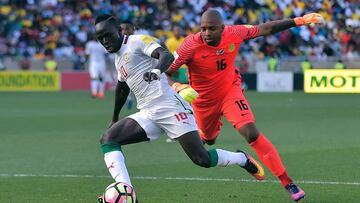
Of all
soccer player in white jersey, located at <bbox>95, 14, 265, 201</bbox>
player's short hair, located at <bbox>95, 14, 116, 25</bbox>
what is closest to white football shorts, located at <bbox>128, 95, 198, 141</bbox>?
soccer player in white jersey, located at <bbox>95, 14, 265, 201</bbox>

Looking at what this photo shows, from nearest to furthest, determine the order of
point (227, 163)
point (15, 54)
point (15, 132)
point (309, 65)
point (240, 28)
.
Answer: point (227, 163), point (240, 28), point (15, 132), point (309, 65), point (15, 54)

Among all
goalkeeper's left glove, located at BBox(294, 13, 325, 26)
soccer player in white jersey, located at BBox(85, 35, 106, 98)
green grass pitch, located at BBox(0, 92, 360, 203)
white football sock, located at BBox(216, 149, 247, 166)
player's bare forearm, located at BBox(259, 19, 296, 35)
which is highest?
goalkeeper's left glove, located at BBox(294, 13, 325, 26)

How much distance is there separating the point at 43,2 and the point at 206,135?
106ft

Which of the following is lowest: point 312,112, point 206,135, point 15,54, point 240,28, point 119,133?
point 15,54

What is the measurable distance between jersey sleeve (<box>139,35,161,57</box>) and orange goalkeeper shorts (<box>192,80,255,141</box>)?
55.0 inches

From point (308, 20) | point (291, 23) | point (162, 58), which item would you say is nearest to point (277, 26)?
point (291, 23)

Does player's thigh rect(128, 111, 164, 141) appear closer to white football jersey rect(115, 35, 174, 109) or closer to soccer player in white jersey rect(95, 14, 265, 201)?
soccer player in white jersey rect(95, 14, 265, 201)

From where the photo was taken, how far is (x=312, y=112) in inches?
931

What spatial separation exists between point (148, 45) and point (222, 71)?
1520mm

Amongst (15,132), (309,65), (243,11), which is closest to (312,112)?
(15,132)

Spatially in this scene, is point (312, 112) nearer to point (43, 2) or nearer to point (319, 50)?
point (319, 50)

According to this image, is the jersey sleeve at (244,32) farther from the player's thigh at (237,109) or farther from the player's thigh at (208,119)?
the player's thigh at (208,119)

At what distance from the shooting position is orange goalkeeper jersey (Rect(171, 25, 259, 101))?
387 inches

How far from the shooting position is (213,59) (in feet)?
32.3
